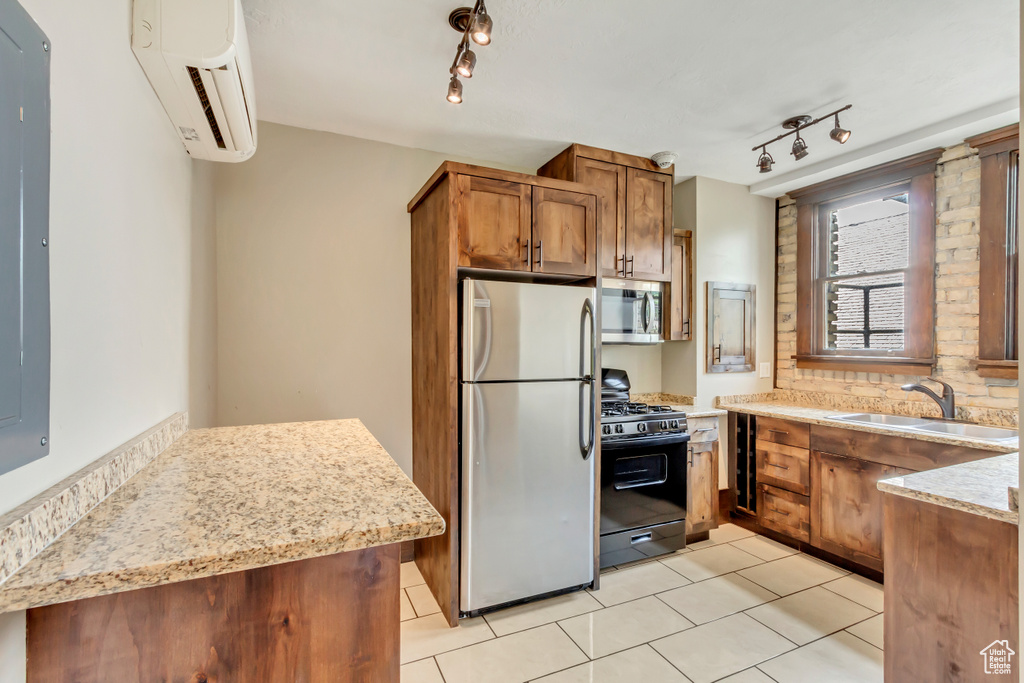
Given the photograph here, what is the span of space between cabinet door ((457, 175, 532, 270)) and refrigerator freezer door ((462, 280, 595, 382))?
0.16 m

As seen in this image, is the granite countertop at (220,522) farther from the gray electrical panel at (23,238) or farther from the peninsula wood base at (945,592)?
the peninsula wood base at (945,592)

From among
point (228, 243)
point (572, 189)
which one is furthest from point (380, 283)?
point (572, 189)

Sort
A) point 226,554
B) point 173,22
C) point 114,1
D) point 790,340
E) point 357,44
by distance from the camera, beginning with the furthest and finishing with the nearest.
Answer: point 790,340, point 357,44, point 173,22, point 114,1, point 226,554

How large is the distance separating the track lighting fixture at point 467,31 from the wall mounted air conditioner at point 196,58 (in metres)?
0.72

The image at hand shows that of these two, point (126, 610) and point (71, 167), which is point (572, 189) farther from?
point (126, 610)

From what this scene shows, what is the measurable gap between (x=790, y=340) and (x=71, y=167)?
14.2 feet

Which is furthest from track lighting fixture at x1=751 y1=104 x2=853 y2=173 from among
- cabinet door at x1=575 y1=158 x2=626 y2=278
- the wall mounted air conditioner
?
the wall mounted air conditioner

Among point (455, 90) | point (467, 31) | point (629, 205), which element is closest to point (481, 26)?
point (467, 31)

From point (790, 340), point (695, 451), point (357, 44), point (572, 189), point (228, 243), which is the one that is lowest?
point (695, 451)

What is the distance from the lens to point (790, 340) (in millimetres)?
3828

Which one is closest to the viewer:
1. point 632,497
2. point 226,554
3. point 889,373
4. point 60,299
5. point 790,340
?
point 226,554

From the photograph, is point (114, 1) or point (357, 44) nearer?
point (114, 1)

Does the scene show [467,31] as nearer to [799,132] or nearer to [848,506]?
[799,132]

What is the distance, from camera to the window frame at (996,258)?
2.61 meters
